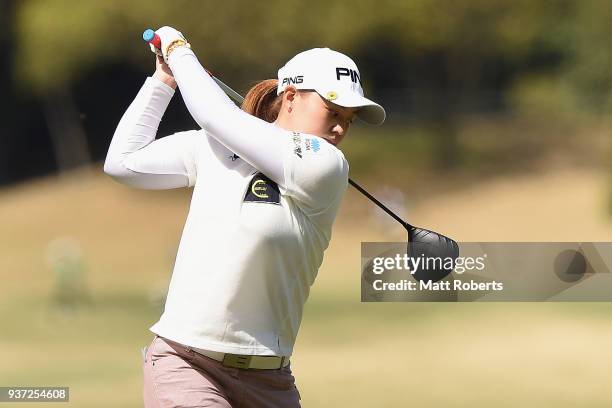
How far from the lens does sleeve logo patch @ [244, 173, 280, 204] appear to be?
379 cm

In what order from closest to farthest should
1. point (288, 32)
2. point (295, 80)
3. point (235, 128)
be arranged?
point (235, 128)
point (295, 80)
point (288, 32)

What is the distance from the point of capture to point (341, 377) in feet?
45.8

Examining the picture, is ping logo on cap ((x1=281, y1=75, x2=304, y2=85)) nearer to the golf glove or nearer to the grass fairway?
the golf glove

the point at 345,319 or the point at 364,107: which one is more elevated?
the point at 345,319

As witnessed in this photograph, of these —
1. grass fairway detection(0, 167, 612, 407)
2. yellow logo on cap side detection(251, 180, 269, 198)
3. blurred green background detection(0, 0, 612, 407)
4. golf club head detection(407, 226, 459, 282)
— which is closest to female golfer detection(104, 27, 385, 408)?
yellow logo on cap side detection(251, 180, 269, 198)

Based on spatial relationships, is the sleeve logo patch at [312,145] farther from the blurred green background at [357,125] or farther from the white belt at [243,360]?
the blurred green background at [357,125]

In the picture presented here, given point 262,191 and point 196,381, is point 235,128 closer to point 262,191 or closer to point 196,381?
point 262,191

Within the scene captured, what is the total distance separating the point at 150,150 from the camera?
408 centimetres

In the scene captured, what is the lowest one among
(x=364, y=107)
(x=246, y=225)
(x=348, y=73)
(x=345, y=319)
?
(x=246, y=225)

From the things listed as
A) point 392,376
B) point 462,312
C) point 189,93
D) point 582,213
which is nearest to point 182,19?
point 582,213

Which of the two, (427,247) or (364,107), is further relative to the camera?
(427,247)

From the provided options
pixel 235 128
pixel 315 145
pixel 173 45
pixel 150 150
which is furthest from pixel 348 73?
pixel 150 150

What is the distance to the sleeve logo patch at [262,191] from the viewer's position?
12.5 ft

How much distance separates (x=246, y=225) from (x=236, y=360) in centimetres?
41
